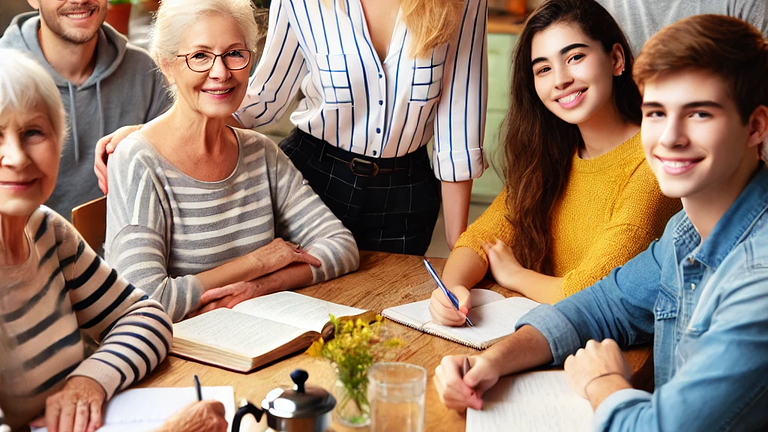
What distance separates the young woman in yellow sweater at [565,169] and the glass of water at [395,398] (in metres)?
0.63

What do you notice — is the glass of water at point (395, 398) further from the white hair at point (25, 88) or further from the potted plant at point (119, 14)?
the potted plant at point (119, 14)

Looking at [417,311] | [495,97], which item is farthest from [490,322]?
[495,97]

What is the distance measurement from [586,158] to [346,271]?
668mm

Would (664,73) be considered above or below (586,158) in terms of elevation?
above

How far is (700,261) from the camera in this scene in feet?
4.30

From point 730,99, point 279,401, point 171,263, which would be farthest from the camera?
point 171,263

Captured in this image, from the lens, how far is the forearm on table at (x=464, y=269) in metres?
1.92

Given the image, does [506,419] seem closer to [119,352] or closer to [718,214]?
[718,214]

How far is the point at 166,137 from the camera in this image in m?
1.93

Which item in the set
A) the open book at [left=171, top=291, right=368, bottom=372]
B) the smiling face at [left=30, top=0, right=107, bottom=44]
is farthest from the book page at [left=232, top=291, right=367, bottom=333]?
the smiling face at [left=30, top=0, right=107, bottom=44]

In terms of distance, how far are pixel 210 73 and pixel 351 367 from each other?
96 cm

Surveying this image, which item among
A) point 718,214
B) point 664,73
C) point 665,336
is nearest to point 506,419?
point 665,336

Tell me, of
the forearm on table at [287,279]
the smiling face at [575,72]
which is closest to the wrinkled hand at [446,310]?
the forearm on table at [287,279]

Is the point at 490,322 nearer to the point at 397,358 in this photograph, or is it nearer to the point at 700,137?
the point at 397,358
